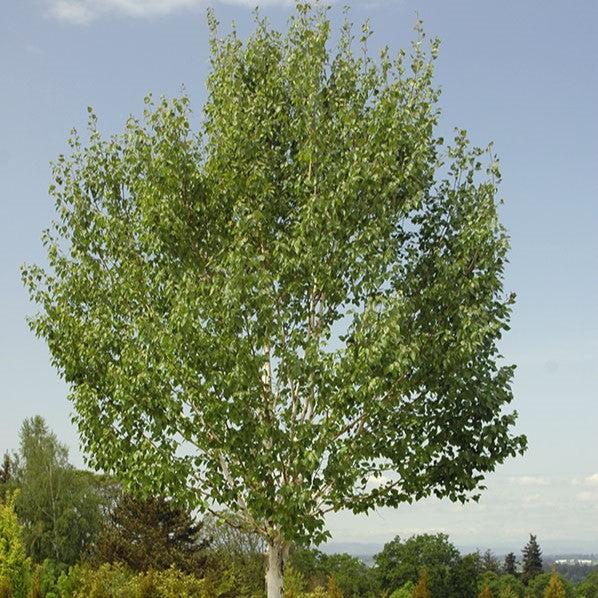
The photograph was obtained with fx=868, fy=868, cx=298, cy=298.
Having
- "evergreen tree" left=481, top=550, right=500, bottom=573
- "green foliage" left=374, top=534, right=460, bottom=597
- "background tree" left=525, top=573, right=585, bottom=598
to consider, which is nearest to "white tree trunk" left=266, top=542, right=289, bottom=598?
"green foliage" left=374, top=534, right=460, bottom=597

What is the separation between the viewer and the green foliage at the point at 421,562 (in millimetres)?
30578

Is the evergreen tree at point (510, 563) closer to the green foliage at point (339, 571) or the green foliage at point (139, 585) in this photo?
the green foliage at point (339, 571)

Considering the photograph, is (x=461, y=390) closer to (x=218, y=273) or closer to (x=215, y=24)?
(x=218, y=273)

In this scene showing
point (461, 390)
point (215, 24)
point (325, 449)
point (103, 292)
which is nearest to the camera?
point (325, 449)

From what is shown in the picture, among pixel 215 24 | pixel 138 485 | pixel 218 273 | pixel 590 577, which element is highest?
pixel 215 24

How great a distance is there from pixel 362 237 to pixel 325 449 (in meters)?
3.48

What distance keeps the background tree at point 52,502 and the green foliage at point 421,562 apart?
18.2m

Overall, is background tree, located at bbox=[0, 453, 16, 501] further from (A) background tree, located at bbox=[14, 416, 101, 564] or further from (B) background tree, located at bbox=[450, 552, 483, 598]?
(B) background tree, located at bbox=[450, 552, 483, 598]

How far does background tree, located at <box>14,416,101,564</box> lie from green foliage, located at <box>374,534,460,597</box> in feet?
59.7

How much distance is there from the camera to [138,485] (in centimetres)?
1534

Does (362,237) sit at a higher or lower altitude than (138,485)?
higher

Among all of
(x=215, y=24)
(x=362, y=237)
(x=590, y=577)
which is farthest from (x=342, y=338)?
(x=590, y=577)

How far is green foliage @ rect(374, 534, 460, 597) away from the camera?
30.6 meters

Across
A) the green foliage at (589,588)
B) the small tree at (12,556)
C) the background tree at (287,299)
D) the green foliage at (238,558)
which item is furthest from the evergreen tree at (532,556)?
the background tree at (287,299)
